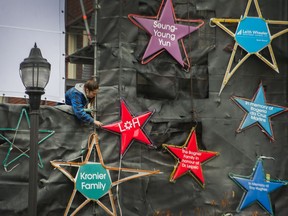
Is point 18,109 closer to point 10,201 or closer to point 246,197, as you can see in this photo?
point 10,201

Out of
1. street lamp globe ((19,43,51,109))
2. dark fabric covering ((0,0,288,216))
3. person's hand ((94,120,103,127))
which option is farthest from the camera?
person's hand ((94,120,103,127))

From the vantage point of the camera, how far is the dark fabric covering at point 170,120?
11695mm

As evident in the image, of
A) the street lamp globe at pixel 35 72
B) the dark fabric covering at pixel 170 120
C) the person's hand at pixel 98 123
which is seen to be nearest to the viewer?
the street lamp globe at pixel 35 72

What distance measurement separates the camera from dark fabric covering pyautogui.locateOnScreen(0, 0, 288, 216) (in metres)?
11.7

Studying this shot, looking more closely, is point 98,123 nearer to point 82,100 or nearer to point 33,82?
point 82,100

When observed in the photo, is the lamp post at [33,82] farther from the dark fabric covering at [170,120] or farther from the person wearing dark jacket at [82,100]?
the person wearing dark jacket at [82,100]

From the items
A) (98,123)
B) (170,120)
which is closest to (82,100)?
(98,123)

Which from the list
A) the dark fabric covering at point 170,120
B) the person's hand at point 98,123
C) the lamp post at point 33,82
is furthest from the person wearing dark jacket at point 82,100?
the lamp post at point 33,82

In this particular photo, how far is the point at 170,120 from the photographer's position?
41.2 ft

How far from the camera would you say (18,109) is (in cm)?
1163

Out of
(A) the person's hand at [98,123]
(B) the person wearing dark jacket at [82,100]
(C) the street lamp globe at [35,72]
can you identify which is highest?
(C) the street lamp globe at [35,72]

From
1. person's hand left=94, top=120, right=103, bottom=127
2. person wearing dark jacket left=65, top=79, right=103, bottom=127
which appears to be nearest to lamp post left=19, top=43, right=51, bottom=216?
person wearing dark jacket left=65, top=79, right=103, bottom=127

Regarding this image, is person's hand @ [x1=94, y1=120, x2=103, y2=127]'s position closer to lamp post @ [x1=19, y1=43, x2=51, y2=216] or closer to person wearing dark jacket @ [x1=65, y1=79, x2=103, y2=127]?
person wearing dark jacket @ [x1=65, y1=79, x2=103, y2=127]

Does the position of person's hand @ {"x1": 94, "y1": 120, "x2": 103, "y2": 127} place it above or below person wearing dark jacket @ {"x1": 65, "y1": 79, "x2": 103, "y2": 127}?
below
